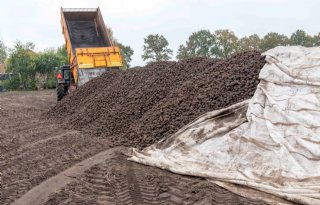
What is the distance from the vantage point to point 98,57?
13.4m

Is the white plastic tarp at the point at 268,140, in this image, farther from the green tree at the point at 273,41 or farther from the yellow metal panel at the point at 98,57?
the green tree at the point at 273,41

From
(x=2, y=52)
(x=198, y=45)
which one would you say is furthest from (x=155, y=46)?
(x=2, y=52)

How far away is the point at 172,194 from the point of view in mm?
4387

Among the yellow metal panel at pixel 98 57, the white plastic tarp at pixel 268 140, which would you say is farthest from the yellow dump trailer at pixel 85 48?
the white plastic tarp at pixel 268 140

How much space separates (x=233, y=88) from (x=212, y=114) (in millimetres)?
973

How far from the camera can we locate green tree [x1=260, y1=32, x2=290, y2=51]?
44.7m

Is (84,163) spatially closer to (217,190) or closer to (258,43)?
(217,190)

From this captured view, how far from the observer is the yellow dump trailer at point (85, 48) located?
13.2m

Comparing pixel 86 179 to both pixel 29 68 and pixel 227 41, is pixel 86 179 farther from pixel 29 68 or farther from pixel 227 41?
pixel 227 41

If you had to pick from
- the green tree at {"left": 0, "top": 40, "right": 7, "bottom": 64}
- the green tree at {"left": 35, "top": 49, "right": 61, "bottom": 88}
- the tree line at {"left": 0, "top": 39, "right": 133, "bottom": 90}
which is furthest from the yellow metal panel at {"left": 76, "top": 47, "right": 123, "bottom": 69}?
the green tree at {"left": 0, "top": 40, "right": 7, "bottom": 64}

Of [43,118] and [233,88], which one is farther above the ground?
[233,88]

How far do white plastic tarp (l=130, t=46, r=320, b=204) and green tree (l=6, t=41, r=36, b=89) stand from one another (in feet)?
86.9

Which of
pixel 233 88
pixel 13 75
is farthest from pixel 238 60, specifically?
pixel 13 75

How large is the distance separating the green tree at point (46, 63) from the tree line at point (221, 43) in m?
18.2
